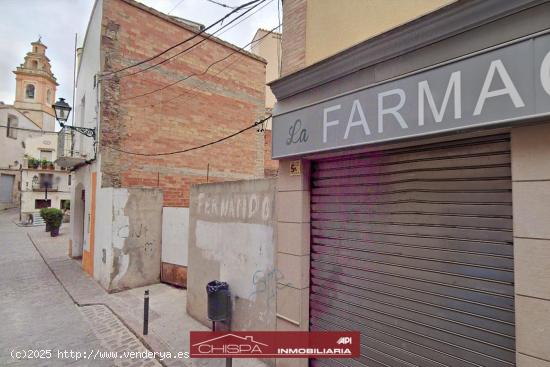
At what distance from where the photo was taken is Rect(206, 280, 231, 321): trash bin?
16.5 feet

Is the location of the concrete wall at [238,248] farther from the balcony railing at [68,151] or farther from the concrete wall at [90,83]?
the balcony railing at [68,151]

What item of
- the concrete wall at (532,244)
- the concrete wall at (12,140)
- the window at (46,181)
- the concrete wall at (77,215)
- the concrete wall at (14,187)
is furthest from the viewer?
the concrete wall at (12,140)

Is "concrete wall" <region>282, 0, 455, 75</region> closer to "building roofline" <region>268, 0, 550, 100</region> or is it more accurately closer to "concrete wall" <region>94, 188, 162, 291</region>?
"building roofline" <region>268, 0, 550, 100</region>

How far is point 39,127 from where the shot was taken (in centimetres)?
4378

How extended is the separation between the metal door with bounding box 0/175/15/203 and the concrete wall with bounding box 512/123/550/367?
5057 centimetres

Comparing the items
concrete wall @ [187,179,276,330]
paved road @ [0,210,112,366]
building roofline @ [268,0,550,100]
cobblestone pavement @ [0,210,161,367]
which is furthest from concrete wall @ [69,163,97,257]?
building roofline @ [268,0,550,100]

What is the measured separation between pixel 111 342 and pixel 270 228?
152 inches

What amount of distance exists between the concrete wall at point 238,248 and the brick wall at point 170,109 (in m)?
4.43

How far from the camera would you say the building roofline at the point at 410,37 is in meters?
2.35

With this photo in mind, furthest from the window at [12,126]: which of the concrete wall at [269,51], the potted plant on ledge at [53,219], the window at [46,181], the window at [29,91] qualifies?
the concrete wall at [269,51]

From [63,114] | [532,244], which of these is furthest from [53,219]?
[532,244]

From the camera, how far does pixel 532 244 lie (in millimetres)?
2178

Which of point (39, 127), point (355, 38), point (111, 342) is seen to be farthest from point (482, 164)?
point (39, 127)

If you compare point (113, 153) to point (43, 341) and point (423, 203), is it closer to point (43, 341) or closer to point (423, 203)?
point (43, 341)
